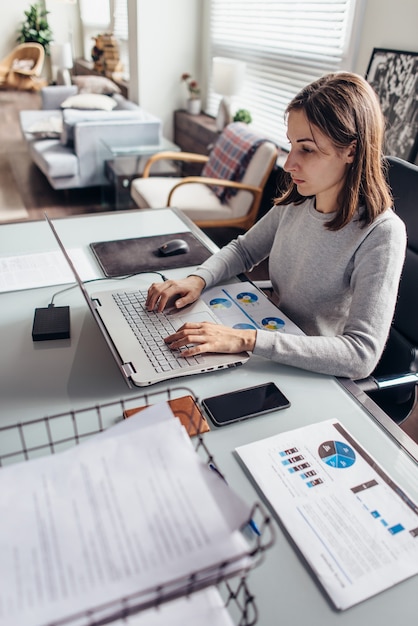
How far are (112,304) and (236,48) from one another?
3430mm

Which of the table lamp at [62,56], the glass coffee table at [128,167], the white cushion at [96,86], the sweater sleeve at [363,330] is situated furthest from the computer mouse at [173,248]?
the table lamp at [62,56]

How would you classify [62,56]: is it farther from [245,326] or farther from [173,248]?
[245,326]

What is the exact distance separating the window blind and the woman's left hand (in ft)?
6.86

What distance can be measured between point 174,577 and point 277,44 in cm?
359

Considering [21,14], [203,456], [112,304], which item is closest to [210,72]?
[112,304]

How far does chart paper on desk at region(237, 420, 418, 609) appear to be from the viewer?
622 mm

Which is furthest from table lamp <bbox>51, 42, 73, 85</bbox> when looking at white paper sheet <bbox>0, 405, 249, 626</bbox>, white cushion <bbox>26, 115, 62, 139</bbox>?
white paper sheet <bbox>0, 405, 249, 626</bbox>

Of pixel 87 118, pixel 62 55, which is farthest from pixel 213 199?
pixel 62 55

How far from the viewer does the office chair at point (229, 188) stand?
289 centimetres

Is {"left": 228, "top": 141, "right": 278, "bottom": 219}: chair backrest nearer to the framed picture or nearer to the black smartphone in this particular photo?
the framed picture

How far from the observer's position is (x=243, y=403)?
0.89 metres

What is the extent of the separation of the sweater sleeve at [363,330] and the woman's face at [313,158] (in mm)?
154

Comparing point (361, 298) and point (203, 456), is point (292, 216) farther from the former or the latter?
point (203, 456)

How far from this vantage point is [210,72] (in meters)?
4.34
